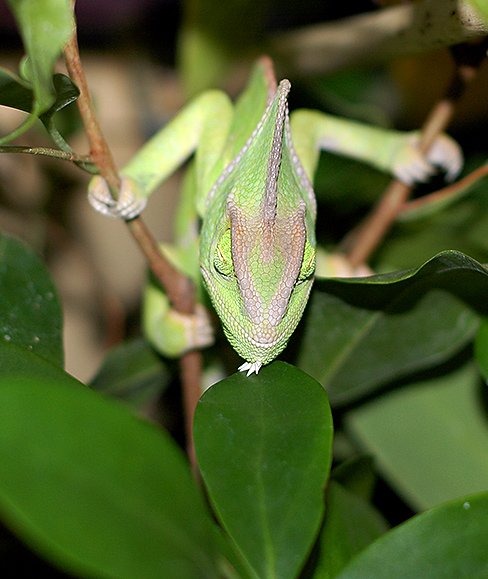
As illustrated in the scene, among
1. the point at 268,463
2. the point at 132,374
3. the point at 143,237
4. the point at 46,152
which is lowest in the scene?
the point at 132,374

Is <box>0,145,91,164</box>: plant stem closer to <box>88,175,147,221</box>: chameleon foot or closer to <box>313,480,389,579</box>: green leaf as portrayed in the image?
<box>88,175,147,221</box>: chameleon foot

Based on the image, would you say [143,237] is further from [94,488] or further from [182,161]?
[94,488]

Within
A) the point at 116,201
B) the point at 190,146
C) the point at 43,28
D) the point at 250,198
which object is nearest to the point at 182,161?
the point at 190,146

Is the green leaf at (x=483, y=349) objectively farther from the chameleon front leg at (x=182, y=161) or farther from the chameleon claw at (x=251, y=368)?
the chameleon front leg at (x=182, y=161)

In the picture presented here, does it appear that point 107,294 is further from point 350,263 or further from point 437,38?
point 437,38

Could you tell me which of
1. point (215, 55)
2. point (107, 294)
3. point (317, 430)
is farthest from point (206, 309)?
point (215, 55)

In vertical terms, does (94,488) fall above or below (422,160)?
above

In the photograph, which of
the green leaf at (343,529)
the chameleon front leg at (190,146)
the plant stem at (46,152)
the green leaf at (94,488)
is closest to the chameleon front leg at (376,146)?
the chameleon front leg at (190,146)

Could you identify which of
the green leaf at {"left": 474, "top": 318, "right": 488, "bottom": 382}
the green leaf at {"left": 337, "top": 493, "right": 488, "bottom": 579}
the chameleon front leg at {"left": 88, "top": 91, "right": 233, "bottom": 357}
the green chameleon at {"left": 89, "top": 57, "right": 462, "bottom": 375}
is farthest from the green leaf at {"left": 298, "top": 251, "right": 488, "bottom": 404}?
the green leaf at {"left": 337, "top": 493, "right": 488, "bottom": 579}
